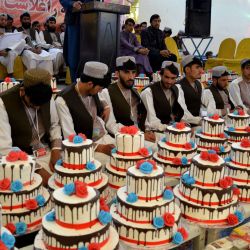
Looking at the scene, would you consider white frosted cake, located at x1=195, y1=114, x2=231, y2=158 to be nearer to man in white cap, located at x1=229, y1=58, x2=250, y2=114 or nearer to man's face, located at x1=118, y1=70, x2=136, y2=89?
man's face, located at x1=118, y1=70, x2=136, y2=89

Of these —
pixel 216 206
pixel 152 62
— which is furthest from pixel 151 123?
pixel 152 62

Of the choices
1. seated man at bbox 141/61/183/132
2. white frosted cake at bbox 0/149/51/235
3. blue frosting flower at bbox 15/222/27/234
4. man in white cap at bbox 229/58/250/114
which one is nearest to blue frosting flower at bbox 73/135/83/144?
white frosted cake at bbox 0/149/51/235

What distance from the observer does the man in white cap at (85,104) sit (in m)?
2.77

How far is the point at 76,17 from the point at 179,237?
3551 mm

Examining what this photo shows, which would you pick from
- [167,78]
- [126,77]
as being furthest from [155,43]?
[126,77]

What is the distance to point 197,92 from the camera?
4.19m

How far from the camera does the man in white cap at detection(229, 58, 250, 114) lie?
463 cm

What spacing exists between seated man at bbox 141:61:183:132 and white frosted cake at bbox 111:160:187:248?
1.89 metres

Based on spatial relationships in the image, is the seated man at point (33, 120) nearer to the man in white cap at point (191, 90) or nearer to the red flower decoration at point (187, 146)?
the red flower decoration at point (187, 146)

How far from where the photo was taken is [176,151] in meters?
2.57

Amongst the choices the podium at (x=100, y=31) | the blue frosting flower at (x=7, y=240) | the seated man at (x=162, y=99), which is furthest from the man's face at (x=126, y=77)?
the blue frosting flower at (x=7, y=240)

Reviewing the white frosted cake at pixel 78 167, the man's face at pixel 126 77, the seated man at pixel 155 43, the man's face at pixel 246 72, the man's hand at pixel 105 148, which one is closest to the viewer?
the white frosted cake at pixel 78 167

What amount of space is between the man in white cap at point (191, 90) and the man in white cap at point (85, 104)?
4.25ft

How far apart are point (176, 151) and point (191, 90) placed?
1.70m
